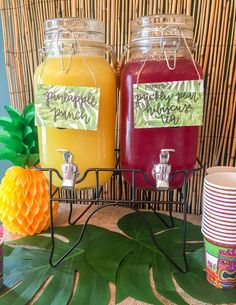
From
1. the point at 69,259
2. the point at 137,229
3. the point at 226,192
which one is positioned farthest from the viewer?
the point at 137,229

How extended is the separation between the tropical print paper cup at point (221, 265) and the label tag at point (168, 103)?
0.24 metres

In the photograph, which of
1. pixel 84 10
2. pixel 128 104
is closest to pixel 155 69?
pixel 128 104

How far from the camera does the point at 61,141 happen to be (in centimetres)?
61

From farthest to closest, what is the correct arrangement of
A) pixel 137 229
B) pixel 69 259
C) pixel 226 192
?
1. pixel 137 229
2. pixel 69 259
3. pixel 226 192

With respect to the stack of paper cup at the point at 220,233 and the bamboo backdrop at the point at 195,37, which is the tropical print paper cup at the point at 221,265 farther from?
the bamboo backdrop at the point at 195,37

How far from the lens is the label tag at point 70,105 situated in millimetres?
569

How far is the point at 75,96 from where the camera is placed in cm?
57

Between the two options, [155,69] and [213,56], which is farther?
[213,56]

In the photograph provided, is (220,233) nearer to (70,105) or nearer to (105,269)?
(105,269)

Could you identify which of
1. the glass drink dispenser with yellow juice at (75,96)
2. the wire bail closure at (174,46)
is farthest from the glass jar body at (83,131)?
the wire bail closure at (174,46)

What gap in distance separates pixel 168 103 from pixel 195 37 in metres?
0.30

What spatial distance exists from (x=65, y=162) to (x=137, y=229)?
312 mm

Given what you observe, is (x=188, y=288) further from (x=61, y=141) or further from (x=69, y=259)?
(x=61, y=141)

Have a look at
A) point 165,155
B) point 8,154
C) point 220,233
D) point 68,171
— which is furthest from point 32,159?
point 220,233
